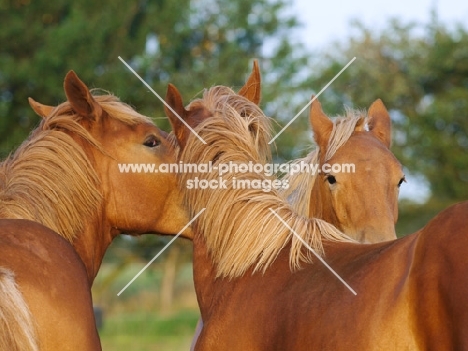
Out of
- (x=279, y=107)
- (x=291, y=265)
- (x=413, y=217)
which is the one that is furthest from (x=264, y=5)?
(x=291, y=265)

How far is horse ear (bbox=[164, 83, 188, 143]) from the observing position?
14.4 ft

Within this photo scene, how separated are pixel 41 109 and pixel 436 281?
3086 mm

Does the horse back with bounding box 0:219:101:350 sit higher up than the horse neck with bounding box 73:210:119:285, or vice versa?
the horse back with bounding box 0:219:101:350

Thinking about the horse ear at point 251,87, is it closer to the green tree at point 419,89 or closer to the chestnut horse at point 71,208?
the chestnut horse at point 71,208

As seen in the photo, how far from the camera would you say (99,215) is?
4.59 m

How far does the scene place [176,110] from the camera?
4.43 meters

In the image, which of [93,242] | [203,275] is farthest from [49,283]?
[93,242]

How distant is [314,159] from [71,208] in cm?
156

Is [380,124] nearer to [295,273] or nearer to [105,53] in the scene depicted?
[295,273]

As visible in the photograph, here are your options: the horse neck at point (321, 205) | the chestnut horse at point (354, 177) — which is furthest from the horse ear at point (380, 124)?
the horse neck at point (321, 205)

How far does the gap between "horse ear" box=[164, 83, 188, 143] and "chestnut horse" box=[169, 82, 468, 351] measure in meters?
0.02

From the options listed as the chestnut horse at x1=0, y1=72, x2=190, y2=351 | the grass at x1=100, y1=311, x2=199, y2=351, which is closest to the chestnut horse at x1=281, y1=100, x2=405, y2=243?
the chestnut horse at x1=0, y1=72, x2=190, y2=351

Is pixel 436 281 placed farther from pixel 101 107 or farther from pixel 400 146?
pixel 400 146

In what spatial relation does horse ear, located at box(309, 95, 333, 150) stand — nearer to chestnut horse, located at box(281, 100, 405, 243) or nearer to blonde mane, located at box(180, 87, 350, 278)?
chestnut horse, located at box(281, 100, 405, 243)
